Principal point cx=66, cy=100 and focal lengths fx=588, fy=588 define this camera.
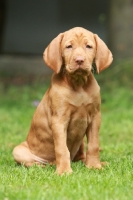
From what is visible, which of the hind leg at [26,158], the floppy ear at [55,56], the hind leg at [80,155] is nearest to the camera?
the floppy ear at [55,56]

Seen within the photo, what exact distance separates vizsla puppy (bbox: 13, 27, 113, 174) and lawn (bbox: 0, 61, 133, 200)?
Answer: 210 mm

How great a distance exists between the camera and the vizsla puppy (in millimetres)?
5805

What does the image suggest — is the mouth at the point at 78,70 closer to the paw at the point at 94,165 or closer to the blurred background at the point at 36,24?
the paw at the point at 94,165

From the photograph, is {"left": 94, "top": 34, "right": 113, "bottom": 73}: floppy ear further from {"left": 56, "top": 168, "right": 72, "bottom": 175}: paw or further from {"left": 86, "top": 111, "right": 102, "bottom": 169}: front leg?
{"left": 56, "top": 168, "right": 72, "bottom": 175}: paw

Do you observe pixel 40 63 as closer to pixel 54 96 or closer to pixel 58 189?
pixel 54 96

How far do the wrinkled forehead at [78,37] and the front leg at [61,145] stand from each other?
794 mm

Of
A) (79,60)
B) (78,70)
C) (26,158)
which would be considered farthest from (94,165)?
(79,60)

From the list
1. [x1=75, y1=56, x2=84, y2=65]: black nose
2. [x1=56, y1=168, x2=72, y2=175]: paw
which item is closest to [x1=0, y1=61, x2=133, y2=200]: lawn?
[x1=56, y1=168, x2=72, y2=175]: paw

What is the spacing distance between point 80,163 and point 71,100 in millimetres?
758

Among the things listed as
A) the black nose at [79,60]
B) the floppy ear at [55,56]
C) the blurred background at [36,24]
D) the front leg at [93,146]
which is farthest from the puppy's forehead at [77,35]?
the blurred background at [36,24]

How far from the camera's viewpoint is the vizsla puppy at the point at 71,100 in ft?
19.0

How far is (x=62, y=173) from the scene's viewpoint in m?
5.60

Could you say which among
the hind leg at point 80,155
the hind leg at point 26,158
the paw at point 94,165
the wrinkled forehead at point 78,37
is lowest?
the hind leg at point 80,155

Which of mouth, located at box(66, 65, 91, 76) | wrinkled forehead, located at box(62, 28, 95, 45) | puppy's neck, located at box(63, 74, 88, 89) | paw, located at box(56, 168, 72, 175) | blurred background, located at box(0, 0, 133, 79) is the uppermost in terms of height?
wrinkled forehead, located at box(62, 28, 95, 45)
